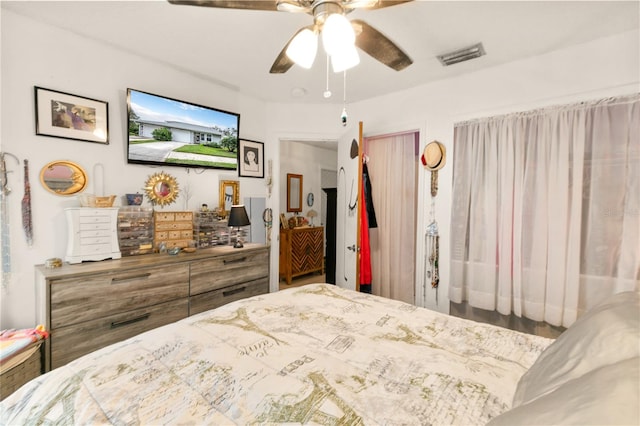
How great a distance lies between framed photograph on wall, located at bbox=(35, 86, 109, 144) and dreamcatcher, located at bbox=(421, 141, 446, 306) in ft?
8.94

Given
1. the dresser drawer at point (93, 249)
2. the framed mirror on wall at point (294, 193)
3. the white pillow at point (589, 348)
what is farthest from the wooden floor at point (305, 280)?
the white pillow at point (589, 348)

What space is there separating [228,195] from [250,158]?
510 millimetres

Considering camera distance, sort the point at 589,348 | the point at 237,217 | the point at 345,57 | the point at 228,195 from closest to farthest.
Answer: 1. the point at 589,348
2. the point at 345,57
3. the point at 237,217
4. the point at 228,195

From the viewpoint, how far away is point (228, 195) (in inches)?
120

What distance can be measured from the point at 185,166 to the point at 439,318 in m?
2.38

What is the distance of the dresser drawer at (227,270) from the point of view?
233 centimetres

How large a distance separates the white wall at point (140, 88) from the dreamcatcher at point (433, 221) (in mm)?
58

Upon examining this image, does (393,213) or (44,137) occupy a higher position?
(44,137)

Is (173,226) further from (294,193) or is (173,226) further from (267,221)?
(294,193)

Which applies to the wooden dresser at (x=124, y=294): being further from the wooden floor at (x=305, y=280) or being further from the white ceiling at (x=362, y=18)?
the wooden floor at (x=305, y=280)

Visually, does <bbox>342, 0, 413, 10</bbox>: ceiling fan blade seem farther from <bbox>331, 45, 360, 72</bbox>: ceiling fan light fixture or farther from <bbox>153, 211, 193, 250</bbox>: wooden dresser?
<bbox>153, 211, 193, 250</bbox>: wooden dresser

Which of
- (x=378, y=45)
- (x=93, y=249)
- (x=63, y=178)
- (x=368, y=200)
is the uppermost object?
Result: (x=378, y=45)

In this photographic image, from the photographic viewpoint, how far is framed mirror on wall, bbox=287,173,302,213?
16.4 feet

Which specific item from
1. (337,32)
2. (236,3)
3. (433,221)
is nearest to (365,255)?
(433,221)
